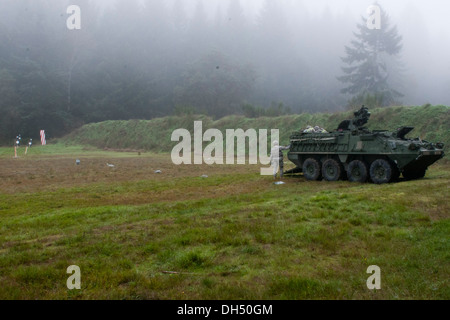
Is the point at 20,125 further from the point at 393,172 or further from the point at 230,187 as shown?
the point at 393,172

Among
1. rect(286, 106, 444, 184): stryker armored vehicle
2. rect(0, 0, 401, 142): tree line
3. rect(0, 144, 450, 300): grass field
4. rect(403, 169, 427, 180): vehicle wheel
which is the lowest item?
rect(0, 144, 450, 300): grass field

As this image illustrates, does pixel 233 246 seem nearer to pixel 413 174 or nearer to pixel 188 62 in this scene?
pixel 413 174

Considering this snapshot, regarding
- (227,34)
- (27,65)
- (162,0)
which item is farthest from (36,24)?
(227,34)

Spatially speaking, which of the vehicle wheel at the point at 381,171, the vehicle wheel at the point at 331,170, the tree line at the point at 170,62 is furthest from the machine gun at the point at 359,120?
the tree line at the point at 170,62

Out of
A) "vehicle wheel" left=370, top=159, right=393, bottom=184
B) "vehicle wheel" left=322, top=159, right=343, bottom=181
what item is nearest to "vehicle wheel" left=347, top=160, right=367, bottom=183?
"vehicle wheel" left=370, top=159, right=393, bottom=184

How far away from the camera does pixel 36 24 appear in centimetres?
6069

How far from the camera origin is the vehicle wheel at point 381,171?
41.9ft

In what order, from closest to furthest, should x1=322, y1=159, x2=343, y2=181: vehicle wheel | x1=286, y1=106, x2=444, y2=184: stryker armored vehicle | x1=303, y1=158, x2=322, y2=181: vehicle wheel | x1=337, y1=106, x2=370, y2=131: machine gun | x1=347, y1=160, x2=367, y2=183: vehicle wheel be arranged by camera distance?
x1=286, y1=106, x2=444, y2=184: stryker armored vehicle, x1=347, y1=160, x2=367, y2=183: vehicle wheel, x1=322, y1=159, x2=343, y2=181: vehicle wheel, x1=337, y1=106, x2=370, y2=131: machine gun, x1=303, y1=158, x2=322, y2=181: vehicle wheel

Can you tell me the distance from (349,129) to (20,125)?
49.0 meters

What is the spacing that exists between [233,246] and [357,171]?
875 centimetres

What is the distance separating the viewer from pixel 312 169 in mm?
15117

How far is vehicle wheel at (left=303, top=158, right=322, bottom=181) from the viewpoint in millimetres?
14922

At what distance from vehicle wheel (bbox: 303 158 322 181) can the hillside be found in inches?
387

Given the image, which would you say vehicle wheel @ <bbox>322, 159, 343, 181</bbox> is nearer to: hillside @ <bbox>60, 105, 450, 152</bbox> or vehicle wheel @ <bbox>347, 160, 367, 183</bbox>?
vehicle wheel @ <bbox>347, 160, 367, 183</bbox>
